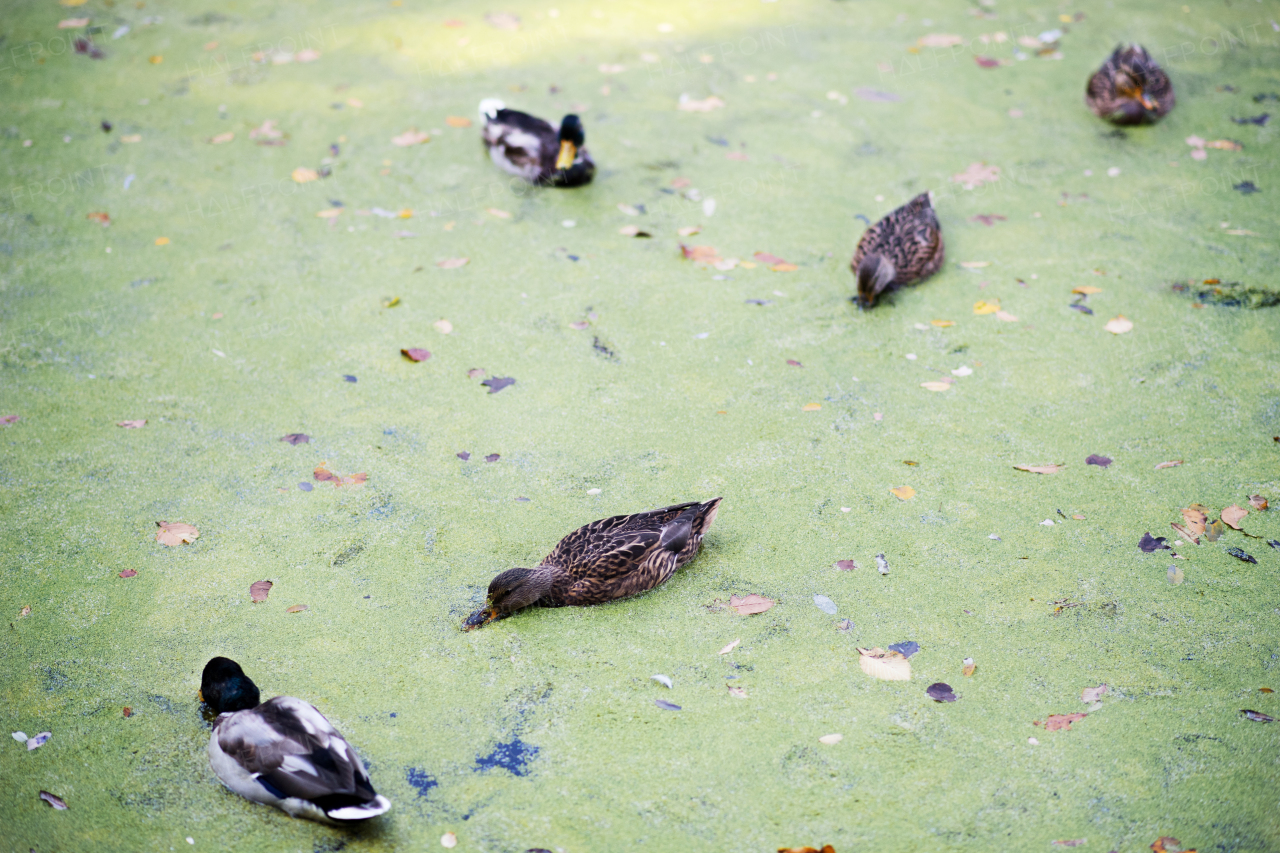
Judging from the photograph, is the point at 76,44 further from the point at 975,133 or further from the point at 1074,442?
the point at 1074,442

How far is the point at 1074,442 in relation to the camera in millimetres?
3609

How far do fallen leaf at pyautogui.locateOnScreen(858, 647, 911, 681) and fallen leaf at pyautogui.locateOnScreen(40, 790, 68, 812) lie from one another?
7.56 ft

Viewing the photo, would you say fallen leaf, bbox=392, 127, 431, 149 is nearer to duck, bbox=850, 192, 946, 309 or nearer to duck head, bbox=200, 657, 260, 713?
duck, bbox=850, 192, 946, 309

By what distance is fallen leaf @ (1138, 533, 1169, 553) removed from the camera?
122 inches

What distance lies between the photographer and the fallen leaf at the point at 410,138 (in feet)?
18.8

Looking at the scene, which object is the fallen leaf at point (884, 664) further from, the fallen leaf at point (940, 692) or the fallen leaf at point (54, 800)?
the fallen leaf at point (54, 800)

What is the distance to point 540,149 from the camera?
5242mm

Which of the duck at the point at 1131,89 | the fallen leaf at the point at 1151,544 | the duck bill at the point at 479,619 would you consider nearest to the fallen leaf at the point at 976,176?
the duck at the point at 1131,89

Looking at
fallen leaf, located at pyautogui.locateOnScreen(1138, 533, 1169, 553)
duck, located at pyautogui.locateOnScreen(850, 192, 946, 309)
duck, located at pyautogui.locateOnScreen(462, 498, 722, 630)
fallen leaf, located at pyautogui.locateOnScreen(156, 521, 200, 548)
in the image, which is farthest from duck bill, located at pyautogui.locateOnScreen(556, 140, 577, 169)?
fallen leaf, located at pyautogui.locateOnScreen(1138, 533, 1169, 553)

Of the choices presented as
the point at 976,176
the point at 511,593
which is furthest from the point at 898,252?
the point at 511,593

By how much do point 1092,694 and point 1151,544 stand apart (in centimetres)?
80

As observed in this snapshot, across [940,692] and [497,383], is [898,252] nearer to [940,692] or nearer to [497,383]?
[497,383]

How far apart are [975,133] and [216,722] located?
5.61 meters

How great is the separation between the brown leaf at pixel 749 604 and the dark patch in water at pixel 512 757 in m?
0.84
